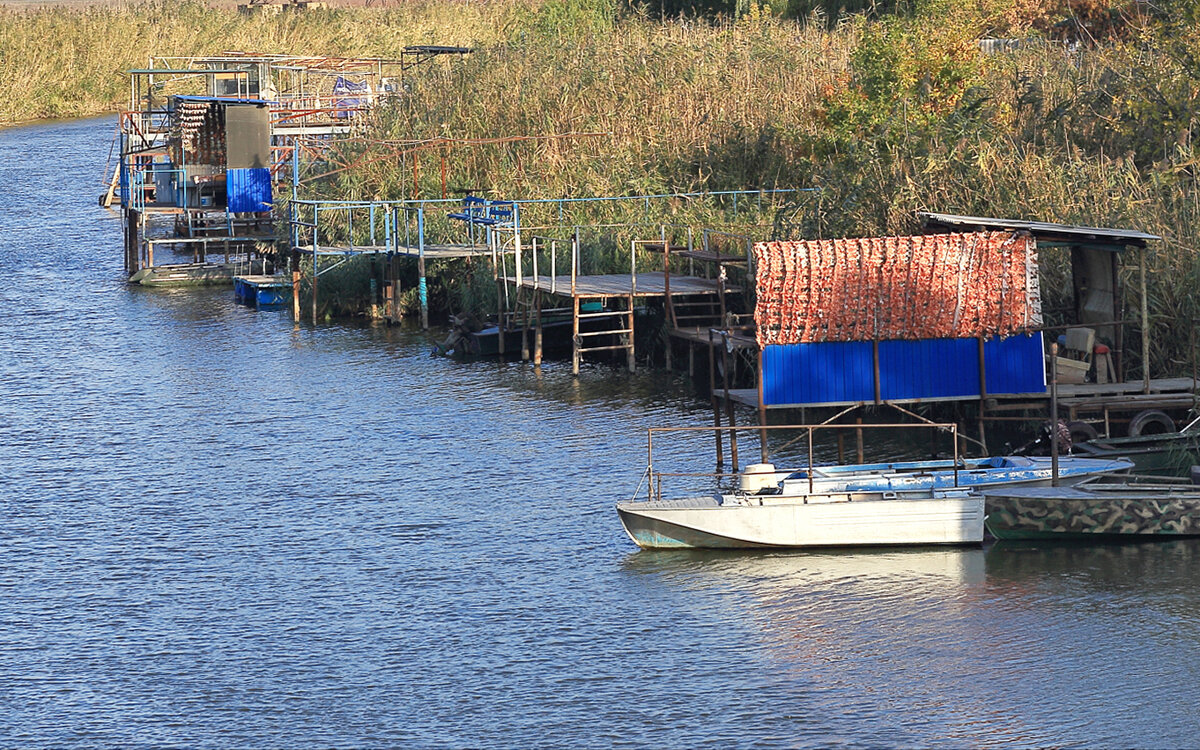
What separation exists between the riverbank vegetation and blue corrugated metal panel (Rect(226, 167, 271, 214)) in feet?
11.0

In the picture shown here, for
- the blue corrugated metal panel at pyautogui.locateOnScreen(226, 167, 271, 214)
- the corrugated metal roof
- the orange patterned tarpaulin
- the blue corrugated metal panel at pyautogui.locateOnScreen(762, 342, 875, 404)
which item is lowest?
the blue corrugated metal panel at pyautogui.locateOnScreen(762, 342, 875, 404)

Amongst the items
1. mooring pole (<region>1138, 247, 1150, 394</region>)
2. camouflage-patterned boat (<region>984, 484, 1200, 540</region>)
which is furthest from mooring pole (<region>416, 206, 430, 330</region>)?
camouflage-patterned boat (<region>984, 484, 1200, 540</region>)

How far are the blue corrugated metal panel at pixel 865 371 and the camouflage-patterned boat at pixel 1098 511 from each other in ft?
11.7

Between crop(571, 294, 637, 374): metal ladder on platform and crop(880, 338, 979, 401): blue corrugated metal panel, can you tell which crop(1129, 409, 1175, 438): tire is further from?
crop(571, 294, 637, 374): metal ladder on platform

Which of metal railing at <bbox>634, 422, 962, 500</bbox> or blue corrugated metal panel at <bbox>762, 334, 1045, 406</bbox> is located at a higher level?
blue corrugated metal panel at <bbox>762, 334, 1045, 406</bbox>

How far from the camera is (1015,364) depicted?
87.1ft

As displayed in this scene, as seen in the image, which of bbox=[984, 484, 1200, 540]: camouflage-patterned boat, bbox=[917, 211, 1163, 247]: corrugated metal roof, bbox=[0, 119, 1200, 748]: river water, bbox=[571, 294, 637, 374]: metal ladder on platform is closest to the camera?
bbox=[0, 119, 1200, 748]: river water

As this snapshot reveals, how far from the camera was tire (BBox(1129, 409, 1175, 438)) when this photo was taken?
85.9ft

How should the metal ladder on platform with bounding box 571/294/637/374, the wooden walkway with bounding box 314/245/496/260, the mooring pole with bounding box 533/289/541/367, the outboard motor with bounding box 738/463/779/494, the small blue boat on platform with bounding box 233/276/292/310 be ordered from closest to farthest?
the outboard motor with bounding box 738/463/779/494, the metal ladder on platform with bounding box 571/294/637/374, the mooring pole with bounding box 533/289/541/367, the wooden walkway with bounding box 314/245/496/260, the small blue boat on platform with bounding box 233/276/292/310

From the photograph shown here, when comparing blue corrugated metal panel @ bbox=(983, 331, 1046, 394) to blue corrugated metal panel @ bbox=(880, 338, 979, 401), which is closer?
blue corrugated metal panel @ bbox=(880, 338, 979, 401)

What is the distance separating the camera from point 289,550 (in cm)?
2414

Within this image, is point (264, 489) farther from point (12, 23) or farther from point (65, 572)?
point (12, 23)

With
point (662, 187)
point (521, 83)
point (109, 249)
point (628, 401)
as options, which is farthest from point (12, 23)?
point (628, 401)

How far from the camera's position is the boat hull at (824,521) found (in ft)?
74.3
